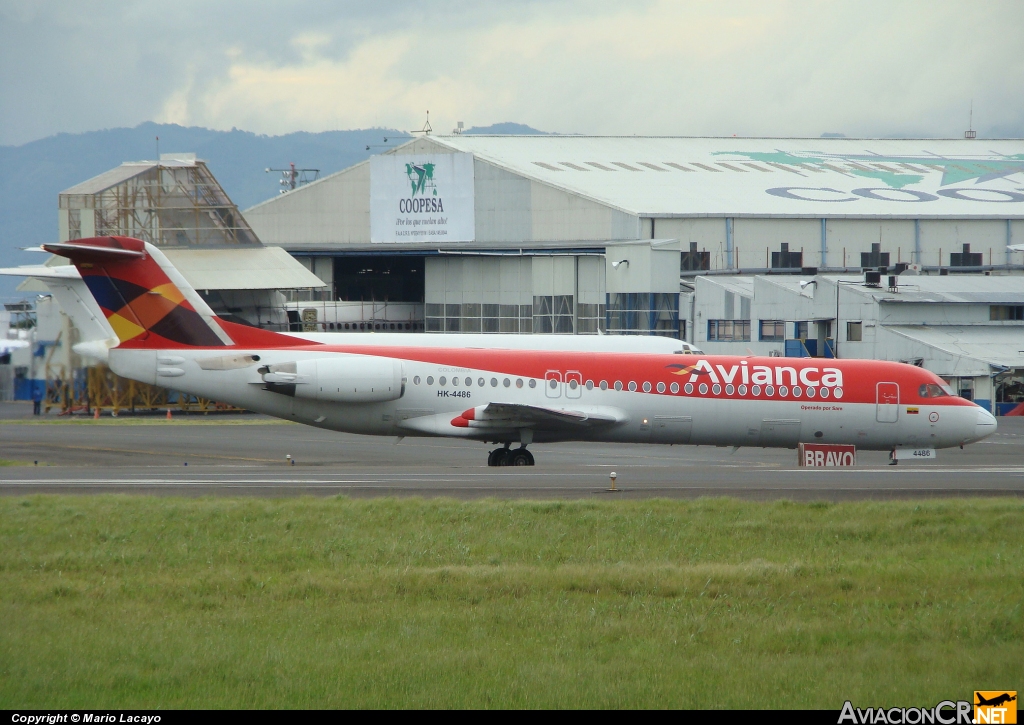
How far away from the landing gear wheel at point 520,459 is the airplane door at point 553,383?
176cm

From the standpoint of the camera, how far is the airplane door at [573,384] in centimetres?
2848

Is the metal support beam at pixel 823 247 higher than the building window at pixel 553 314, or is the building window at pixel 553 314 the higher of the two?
the metal support beam at pixel 823 247

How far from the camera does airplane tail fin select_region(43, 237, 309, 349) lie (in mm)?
27078

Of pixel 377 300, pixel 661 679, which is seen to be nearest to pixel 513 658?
pixel 661 679

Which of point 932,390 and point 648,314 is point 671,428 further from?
point 648,314

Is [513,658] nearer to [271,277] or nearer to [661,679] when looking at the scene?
[661,679]

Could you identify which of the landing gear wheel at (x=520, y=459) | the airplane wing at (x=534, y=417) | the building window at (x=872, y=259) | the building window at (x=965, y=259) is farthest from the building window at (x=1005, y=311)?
the landing gear wheel at (x=520, y=459)

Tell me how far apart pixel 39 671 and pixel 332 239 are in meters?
63.4

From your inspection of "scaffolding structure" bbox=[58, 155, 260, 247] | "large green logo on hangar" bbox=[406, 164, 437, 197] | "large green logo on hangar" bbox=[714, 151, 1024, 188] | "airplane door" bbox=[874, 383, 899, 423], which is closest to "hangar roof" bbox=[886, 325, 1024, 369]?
"airplane door" bbox=[874, 383, 899, 423]

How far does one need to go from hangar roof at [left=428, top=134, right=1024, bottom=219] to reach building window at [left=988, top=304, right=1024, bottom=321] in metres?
17.0

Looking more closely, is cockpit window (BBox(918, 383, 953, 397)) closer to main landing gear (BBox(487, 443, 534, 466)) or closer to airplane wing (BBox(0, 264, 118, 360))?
main landing gear (BBox(487, 443, 534, 466))

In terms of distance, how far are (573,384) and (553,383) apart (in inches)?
21.0

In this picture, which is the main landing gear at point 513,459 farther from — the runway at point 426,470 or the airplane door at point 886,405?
the airplane door at point 886,405

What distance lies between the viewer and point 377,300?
3344 inches
